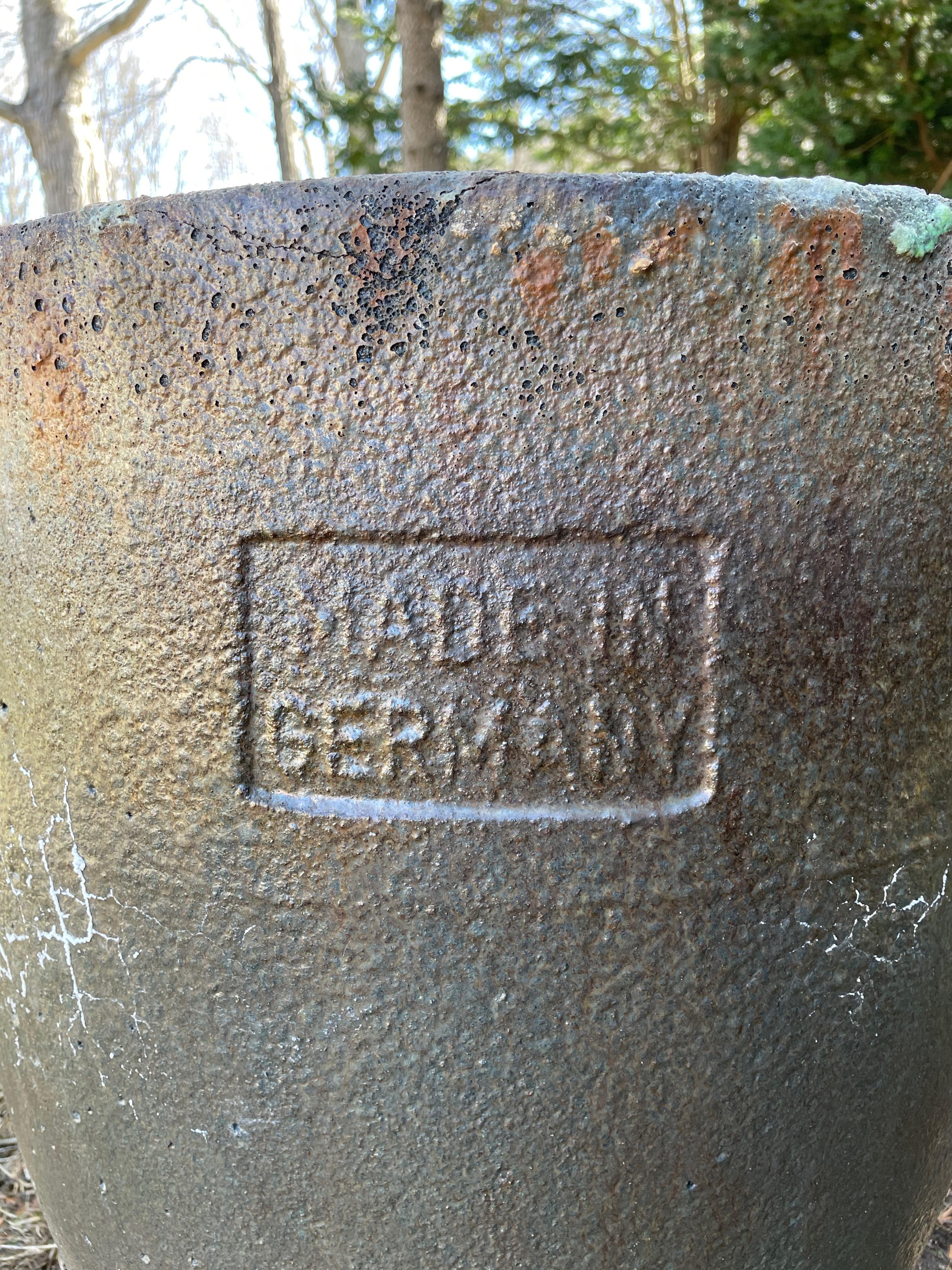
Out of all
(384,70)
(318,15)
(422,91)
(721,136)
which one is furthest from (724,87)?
(318,15)

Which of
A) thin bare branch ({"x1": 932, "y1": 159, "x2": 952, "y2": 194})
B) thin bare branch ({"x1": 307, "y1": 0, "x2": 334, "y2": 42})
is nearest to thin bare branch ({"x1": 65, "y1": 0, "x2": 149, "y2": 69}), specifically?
thin bare branch ({"x1": 932, "y1": 159, "x2": 952, "y2": 194})

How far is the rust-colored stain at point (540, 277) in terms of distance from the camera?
0.99 meters

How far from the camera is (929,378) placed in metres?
1.09

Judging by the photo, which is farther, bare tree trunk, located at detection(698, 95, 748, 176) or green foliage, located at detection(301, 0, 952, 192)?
bare tree trunk, located at detection(698, 95, 748, 176)

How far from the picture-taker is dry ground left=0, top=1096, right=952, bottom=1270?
5.12 feet

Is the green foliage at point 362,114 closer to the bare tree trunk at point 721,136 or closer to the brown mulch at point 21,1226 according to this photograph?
the bare tree trunk at point 721,136

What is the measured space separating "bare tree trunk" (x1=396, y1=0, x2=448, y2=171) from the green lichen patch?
4.53 metres

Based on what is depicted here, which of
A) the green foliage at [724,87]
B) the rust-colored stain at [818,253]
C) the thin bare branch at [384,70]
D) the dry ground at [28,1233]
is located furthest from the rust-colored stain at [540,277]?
the thin bare branch at [384,70]

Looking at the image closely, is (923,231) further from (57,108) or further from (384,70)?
(384,70)

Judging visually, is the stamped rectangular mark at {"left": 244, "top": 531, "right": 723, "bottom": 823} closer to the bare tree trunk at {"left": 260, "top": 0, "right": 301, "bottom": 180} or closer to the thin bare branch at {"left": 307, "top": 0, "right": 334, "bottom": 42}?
the bare tree trunk at {"left": 260, "top": 0, "right": 301, "bottom": 180}

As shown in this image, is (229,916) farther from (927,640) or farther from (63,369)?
(927,640)

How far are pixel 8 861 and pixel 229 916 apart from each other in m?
0.37

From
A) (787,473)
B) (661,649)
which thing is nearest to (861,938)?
(661,649)

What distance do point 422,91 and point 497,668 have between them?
495 cm
